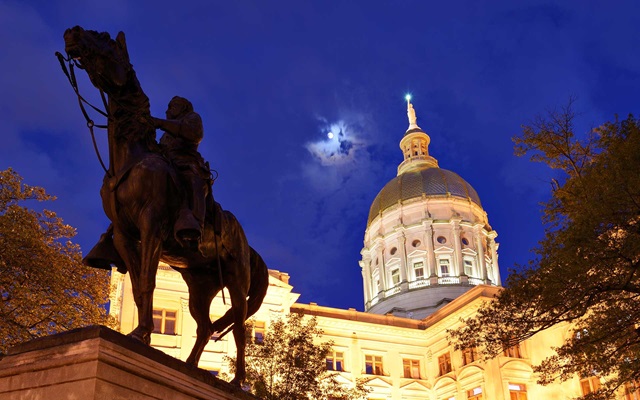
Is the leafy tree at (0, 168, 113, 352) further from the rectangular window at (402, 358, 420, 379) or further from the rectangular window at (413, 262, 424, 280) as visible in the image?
the rectangular window at (413, 262, 424, 280)

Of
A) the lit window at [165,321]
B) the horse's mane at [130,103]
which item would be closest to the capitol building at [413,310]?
the lit window at [165,321]

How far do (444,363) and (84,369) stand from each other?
166ft

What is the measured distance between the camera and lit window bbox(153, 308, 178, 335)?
42.1 meters

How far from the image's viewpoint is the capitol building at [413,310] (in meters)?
42.8

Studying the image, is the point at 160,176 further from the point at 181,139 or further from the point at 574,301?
the point at 574,301

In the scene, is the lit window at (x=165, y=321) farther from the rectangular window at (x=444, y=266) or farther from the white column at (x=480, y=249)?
→ the white column at (x=480, y=249)

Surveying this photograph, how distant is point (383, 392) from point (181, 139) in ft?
151

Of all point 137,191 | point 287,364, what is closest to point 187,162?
point 137,191

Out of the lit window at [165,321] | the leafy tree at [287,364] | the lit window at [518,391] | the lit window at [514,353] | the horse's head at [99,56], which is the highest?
the lit window at [165,321]

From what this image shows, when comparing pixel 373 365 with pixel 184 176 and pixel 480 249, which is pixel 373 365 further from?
pixel 184 176

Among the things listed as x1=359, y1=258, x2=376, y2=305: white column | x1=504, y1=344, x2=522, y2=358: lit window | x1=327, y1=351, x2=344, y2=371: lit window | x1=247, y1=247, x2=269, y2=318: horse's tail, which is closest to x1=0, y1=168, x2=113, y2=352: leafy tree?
x1=247, y1=247, x2=269, y2=318: horse's tail

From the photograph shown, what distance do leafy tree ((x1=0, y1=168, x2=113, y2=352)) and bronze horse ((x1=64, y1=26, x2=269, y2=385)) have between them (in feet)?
40.8

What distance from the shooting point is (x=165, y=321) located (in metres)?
42.5

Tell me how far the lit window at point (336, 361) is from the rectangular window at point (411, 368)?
5.66 metres
